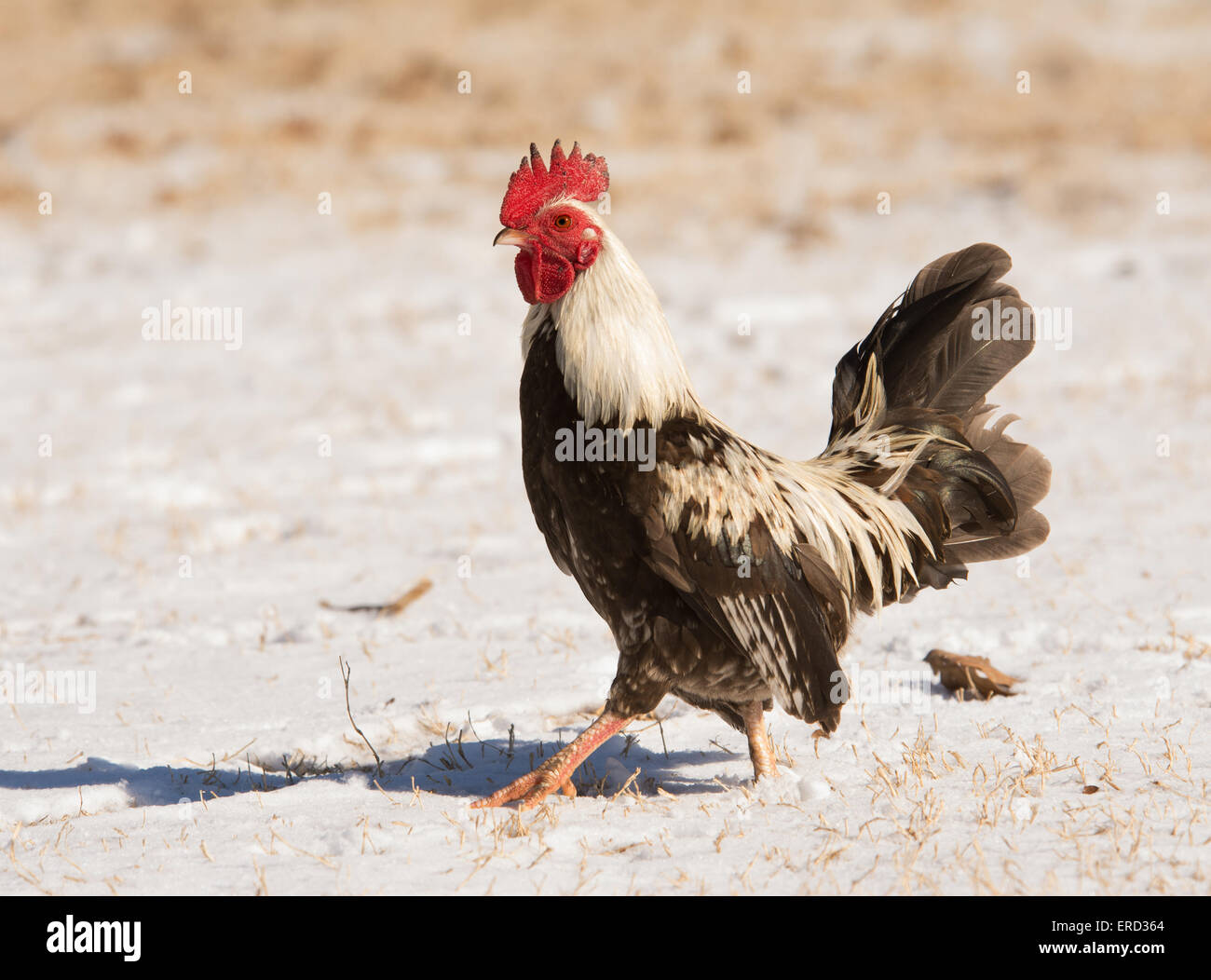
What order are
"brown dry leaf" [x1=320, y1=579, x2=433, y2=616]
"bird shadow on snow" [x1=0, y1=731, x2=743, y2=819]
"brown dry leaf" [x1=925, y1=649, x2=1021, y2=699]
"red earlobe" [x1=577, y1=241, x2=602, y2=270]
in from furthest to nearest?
"brown dry leaf" [x1=320, y1=579, x2=433, y2=616], "brown dry leaf" [x1=925, y1=649, x2=1021, y2=699], "bird shadow on snow" [x1=0, y1=731, x2=743, y2=819], "red earlobe" [x1=577, y1=241, x2=602, y2=270]

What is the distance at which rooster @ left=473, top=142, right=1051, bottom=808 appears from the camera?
4.26 meters

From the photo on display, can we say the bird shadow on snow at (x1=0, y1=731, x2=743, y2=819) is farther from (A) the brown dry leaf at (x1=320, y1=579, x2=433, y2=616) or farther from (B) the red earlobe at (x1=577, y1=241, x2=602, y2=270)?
(A) the brown dry leaf at (x1=320, y1=579, x2=433, y2=616)

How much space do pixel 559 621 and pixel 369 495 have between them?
3.83 metres

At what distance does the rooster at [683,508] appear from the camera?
4258mm

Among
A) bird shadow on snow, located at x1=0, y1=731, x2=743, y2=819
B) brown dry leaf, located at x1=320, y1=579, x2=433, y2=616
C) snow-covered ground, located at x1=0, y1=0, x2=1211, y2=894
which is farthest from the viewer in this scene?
brown dry leaf, located at x1=320, y1=579, x2=433, y2=616

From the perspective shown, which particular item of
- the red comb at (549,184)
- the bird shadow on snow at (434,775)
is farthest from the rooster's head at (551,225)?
the bird shadow on snow at (434,775)

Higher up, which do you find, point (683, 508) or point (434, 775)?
point (683, 508)

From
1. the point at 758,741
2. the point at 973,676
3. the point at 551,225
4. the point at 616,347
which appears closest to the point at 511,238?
the point at 551,225

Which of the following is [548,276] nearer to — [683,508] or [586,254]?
[586,254]

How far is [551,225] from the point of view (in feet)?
14.9

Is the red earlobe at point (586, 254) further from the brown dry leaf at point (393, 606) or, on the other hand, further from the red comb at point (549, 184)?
the brown dry leaf at point (393, 606)

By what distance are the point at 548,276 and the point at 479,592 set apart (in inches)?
138

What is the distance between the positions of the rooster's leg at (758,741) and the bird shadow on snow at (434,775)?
0.54 ft

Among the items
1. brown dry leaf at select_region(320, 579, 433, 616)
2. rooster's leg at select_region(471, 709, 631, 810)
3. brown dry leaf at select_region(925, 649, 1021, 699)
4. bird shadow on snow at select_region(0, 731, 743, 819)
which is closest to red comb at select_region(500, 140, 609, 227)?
rooster's leg at select_region(471, 709, 631, 810)
